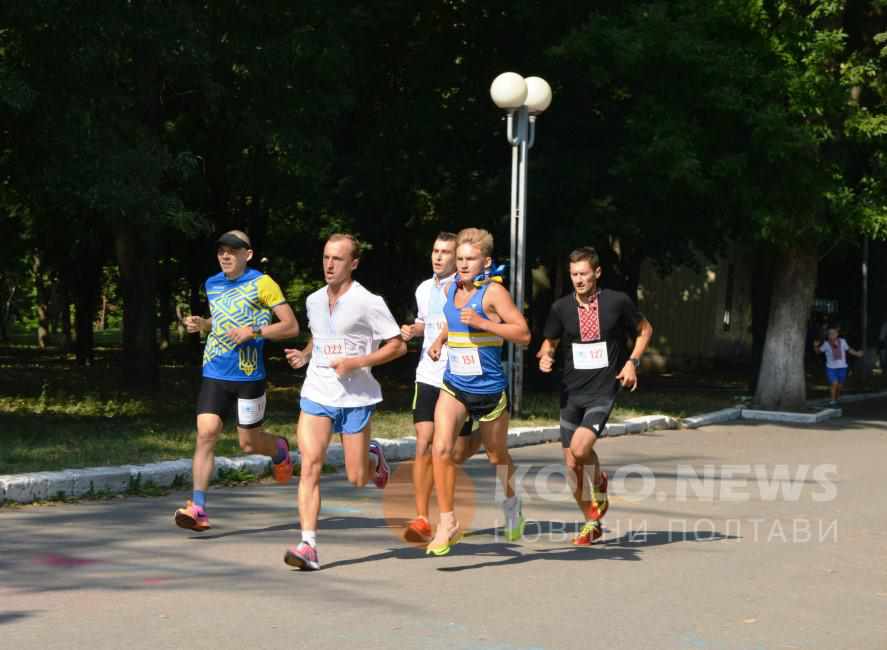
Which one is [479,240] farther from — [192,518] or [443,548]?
[192,518]

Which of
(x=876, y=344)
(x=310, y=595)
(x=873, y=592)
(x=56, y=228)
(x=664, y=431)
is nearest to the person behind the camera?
(x=310, y=595)

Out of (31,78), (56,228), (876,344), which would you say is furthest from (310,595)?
(876,344)

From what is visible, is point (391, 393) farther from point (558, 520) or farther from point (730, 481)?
point (558, 520)

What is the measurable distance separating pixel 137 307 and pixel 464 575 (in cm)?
1786

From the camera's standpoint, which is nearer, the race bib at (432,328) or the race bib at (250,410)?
the race bib at (250,410)

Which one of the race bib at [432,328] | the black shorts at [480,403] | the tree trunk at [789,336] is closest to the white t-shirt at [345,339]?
the black shorts at [480,403]

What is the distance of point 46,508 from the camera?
10516mm

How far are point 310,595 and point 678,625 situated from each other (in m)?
1.85

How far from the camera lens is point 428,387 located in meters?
9.55

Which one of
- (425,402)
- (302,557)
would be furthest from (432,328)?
(302,557)

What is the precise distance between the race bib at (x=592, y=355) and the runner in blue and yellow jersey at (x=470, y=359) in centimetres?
62

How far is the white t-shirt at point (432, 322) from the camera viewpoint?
9.52 metres

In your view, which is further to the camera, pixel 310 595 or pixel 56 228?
pixel 56 228

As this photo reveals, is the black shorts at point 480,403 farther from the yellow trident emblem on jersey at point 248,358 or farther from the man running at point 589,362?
the yellow trident emblem on jersey at point 248,358
